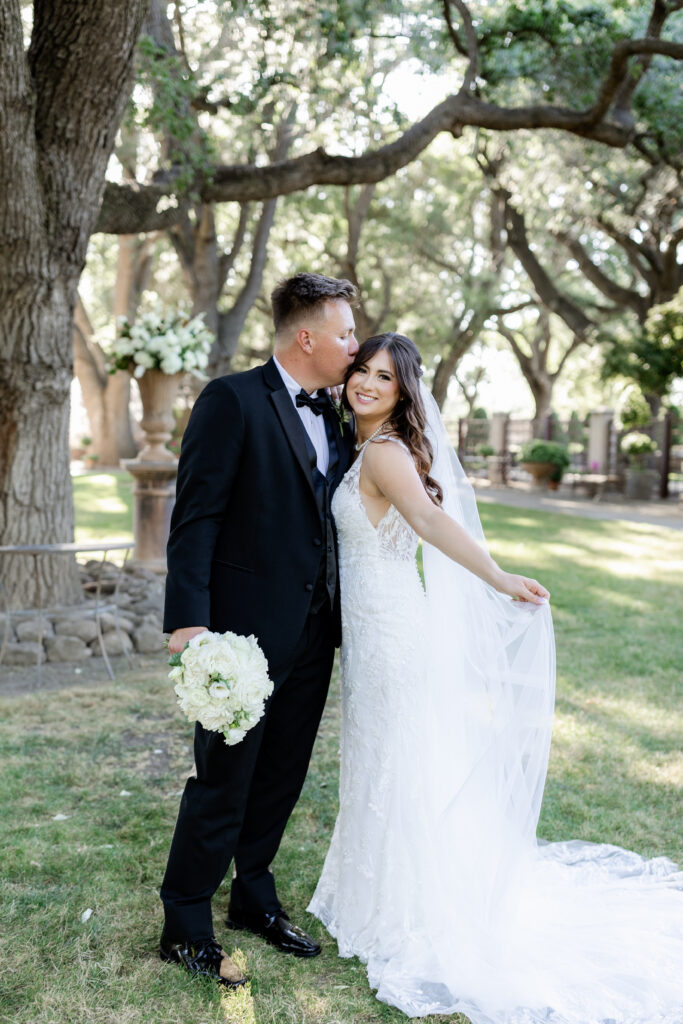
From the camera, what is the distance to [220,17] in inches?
373

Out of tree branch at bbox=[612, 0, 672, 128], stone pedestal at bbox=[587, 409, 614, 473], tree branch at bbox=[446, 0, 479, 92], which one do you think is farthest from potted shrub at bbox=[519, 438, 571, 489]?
tree branch at bbox=[446, 0, 479, 92]

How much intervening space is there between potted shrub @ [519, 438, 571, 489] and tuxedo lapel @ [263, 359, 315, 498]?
20.9 metres

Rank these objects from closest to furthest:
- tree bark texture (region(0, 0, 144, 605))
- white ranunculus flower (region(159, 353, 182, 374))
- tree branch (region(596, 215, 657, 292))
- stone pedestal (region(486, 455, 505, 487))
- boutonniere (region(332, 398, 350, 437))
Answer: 1. boutonniere (region(332, 398, 350, 437))
2. tree bark texture (region(0, 0, 144, 605))
3. white ranunculus flower (region(159, 353, 182, 374))
4. tree branch (region(596, 215, 657, 292))
5. stone pedestal (region(486, 455, 505, 487))

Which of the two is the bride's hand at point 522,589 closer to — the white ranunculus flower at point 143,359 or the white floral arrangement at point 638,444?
the white ranunculus flower at point 143,359

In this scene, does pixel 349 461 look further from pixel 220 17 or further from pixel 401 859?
pixel 220 17

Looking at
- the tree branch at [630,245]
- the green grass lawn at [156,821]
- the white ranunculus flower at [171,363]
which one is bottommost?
the green grass lawn at [156,821]

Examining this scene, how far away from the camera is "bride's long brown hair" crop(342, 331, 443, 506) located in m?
2.98

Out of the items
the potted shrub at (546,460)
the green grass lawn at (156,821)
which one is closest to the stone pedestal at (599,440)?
the potted shrub at (546,460)

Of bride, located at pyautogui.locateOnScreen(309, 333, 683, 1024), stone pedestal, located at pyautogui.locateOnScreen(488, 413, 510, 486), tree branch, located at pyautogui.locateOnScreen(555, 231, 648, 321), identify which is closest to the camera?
bride, located at pyautogui.locateOnScreen(309, 333, 683, 1024)

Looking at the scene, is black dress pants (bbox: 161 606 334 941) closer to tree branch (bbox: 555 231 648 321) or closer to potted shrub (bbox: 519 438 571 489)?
potted shrub (bbox: 519 438 571 489)

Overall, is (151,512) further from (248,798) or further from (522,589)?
(522,589)

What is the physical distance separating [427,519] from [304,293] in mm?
844

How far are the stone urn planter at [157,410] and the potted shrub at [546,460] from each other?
49.6 ft

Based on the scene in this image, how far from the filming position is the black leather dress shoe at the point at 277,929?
301 cm
